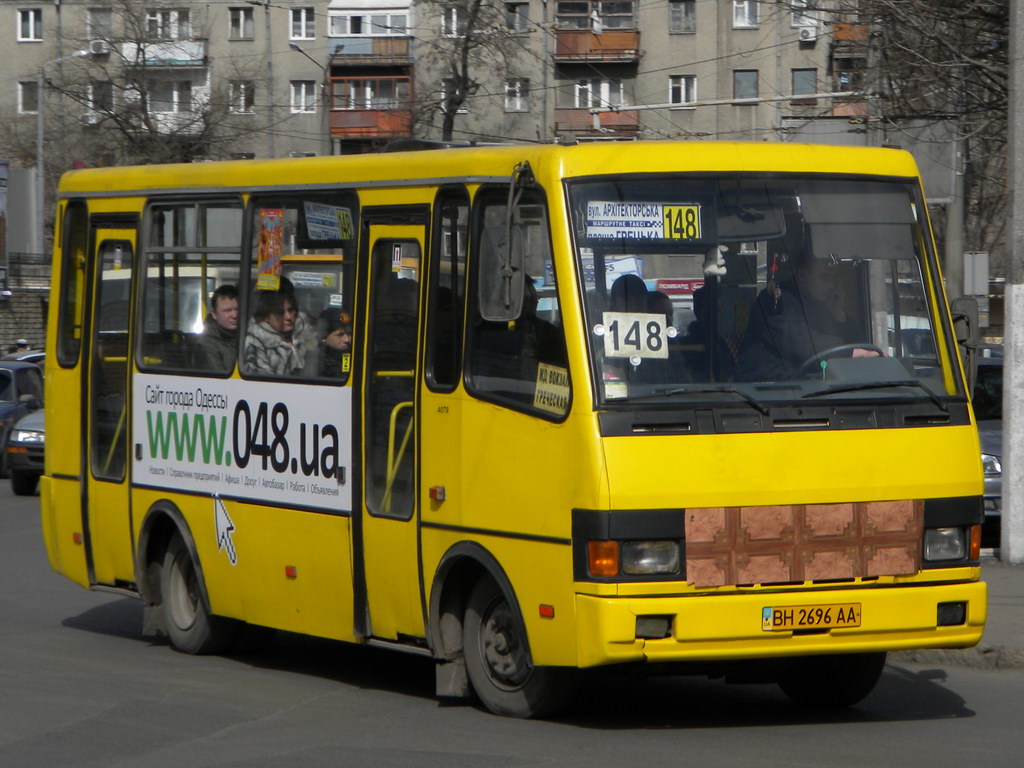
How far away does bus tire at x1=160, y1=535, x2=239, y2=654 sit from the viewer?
10.6 meters

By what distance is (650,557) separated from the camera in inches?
288

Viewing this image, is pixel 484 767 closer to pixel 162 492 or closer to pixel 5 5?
pixel 162 492

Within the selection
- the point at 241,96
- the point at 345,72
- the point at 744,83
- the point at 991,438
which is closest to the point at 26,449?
the point at 991,438

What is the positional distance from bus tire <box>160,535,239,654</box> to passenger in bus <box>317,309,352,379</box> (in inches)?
75.3

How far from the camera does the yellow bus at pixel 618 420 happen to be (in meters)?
7.38

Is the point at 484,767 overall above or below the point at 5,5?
below

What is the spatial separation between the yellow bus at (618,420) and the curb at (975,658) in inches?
66.3

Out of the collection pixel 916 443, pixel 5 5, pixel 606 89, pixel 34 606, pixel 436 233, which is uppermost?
pixel 5 5

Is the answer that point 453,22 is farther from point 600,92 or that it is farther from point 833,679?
point 833,679

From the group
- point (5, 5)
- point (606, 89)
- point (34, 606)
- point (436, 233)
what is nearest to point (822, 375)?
point (436, 233)

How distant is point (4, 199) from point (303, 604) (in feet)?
139

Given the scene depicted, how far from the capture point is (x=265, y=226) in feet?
32.7

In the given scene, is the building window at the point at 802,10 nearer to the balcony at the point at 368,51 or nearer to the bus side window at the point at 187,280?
the bus side window at the point at 187,280

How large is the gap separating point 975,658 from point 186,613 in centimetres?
459
